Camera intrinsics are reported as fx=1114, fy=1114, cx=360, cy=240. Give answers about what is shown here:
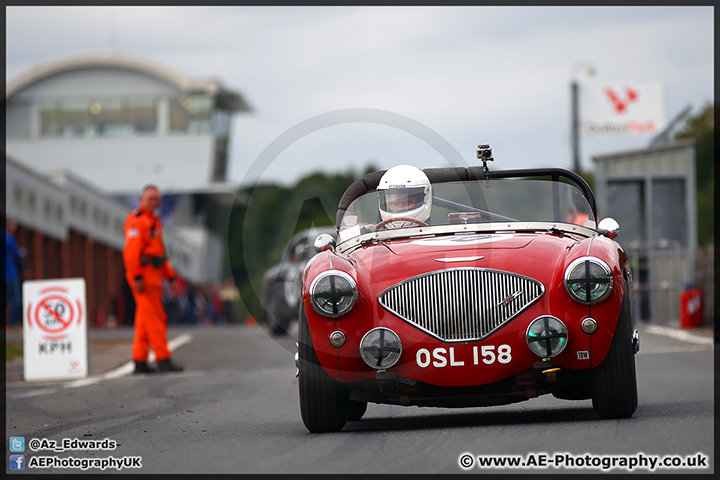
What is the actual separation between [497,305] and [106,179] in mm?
61996

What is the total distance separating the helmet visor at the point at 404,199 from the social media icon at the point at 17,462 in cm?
279

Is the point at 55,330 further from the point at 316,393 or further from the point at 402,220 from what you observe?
the point at 316,393

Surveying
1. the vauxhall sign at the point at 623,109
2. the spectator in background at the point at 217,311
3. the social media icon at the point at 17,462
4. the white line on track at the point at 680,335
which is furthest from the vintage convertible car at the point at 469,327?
the spectator in background at the point at 217,311

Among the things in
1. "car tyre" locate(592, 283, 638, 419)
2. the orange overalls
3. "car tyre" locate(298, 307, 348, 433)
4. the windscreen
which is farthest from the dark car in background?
"car tyre" locate(592, 283, 638, 419)

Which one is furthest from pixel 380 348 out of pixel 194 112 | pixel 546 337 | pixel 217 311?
pixel 194 112

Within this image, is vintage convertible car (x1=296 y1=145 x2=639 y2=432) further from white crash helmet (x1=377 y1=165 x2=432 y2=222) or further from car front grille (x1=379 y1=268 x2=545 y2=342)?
white crash helmet (x1=377 y1=165 x2=432 y2=222)

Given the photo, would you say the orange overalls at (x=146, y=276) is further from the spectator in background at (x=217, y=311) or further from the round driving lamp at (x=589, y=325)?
the spectator in background at (x=217, y=311)

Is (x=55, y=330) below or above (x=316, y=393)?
below

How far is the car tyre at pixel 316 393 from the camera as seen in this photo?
6172mm

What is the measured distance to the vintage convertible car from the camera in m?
5.88

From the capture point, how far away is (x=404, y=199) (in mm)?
7262

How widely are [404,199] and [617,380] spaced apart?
6.49 feet

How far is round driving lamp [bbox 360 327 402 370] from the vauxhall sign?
85.2ft

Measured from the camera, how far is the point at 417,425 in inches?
254
